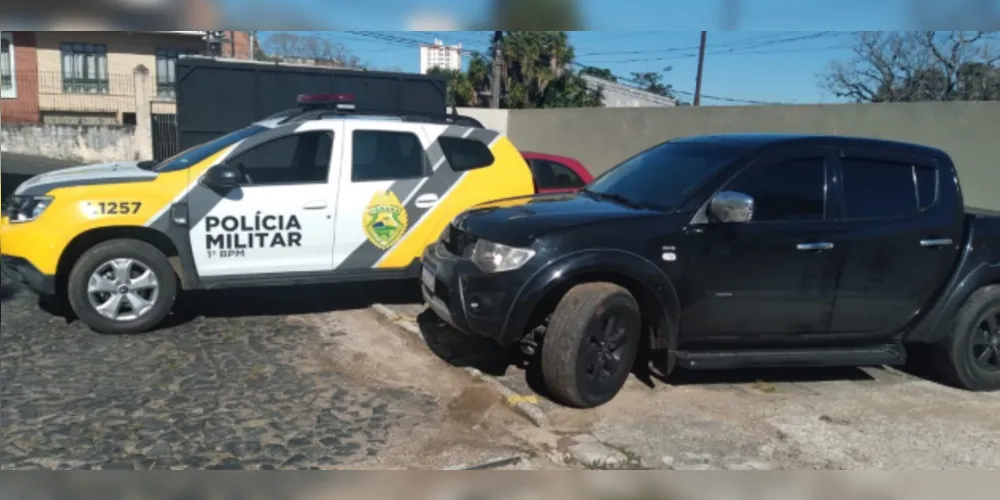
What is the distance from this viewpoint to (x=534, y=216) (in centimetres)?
516

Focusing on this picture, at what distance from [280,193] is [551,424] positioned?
10.2ft

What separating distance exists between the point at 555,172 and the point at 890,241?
451 centimetres

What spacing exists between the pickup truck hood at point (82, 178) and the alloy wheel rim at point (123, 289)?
2.10 feet

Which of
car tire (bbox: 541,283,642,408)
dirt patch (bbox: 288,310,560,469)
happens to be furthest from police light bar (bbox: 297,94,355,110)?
car tire (bbox: 541,283,642,408)

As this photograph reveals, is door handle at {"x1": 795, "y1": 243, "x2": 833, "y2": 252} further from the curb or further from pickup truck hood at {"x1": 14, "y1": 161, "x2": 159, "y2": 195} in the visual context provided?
pickup truck hood at {"x1": 14, "y1": 161, "x2": 159, "y2": 195}

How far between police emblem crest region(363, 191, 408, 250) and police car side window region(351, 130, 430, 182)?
0.20 metres

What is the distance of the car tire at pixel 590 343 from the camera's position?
4883mm

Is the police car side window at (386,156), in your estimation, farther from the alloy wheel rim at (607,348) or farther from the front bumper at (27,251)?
the alloy wheel rim at (607,348)

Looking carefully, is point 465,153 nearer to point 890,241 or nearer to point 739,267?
point 739,267

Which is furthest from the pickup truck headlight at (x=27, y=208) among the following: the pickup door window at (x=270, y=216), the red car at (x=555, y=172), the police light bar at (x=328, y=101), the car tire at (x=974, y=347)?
the car tire at (x=974, y=347)

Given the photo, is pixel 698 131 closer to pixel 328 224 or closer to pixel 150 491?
pixel 328 224

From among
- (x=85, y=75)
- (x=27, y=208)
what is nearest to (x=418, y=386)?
(x=27, y=208)

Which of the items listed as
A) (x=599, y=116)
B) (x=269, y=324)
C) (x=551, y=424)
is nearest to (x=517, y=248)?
(x=551, y=424)

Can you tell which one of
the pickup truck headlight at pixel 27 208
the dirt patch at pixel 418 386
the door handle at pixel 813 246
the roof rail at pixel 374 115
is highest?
the roof rail at pixel 374 115
